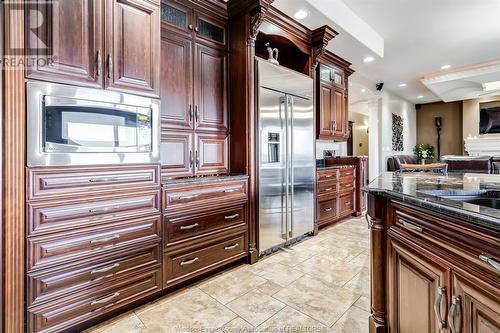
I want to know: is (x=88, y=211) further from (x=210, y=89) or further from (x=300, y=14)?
(x=300, y=14)

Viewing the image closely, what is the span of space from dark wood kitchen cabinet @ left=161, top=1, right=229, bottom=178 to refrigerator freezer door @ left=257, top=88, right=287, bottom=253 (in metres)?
0.41

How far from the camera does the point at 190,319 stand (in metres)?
1.74

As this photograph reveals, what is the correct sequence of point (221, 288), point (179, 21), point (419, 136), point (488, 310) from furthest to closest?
point (419, 136)
point (179, 21)
point (221, 288)
point (488, 310)

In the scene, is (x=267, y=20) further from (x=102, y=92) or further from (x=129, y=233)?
(x=129, y=233)

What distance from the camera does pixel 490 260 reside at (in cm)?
77

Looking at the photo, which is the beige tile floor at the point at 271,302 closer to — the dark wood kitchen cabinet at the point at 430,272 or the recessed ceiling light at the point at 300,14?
the dark wood kitchen cabinet at the point at 430,272

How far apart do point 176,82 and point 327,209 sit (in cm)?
275

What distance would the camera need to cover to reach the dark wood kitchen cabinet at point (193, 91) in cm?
237

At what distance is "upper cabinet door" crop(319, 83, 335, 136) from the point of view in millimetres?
4078

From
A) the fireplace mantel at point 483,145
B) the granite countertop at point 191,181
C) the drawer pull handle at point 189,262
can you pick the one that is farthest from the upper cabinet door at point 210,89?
the fireplace mantel at point 483,145

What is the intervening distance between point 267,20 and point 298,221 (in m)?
2.35

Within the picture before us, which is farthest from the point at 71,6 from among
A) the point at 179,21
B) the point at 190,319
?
the point at 190,319

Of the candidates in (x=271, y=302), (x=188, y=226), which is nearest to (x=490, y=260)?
(x=271, y=302)

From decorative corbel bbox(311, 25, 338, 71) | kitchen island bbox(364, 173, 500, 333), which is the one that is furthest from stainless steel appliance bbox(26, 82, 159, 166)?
decorative corbel bbox(311, 25, 338, 71)
